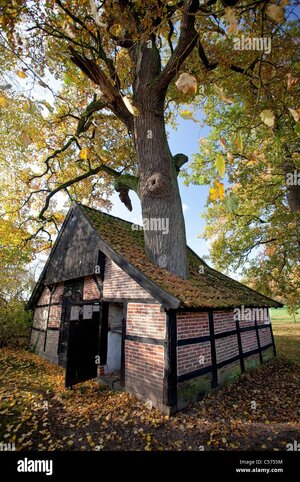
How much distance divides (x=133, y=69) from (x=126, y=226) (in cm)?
583

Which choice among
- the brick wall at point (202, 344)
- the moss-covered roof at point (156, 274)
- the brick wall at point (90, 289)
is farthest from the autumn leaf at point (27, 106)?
the brick wall at point (90, 289)

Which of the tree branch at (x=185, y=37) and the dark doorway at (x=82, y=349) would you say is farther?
the dark doorway at (x=82, y=349)

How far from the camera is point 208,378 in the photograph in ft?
21.3

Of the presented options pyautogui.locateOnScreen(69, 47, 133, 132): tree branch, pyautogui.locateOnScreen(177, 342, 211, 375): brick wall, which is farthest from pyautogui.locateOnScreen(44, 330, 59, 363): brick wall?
pyautogui.locateOnScreen(69, 47, 133, 132): tree branch

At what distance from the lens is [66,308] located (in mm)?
10062

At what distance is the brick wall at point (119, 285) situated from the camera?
6.60 meters

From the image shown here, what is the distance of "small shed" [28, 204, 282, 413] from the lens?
5738mm

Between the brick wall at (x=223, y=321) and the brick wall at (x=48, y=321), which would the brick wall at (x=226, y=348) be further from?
the brick wall at (x=48, y=321)

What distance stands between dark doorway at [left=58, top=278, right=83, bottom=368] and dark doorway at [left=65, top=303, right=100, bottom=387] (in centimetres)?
159

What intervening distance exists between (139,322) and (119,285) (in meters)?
1.36

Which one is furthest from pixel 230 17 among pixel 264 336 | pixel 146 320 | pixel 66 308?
pixel 264 336

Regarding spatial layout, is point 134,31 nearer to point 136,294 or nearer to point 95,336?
point 136,294

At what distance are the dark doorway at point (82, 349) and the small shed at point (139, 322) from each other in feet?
0.09
